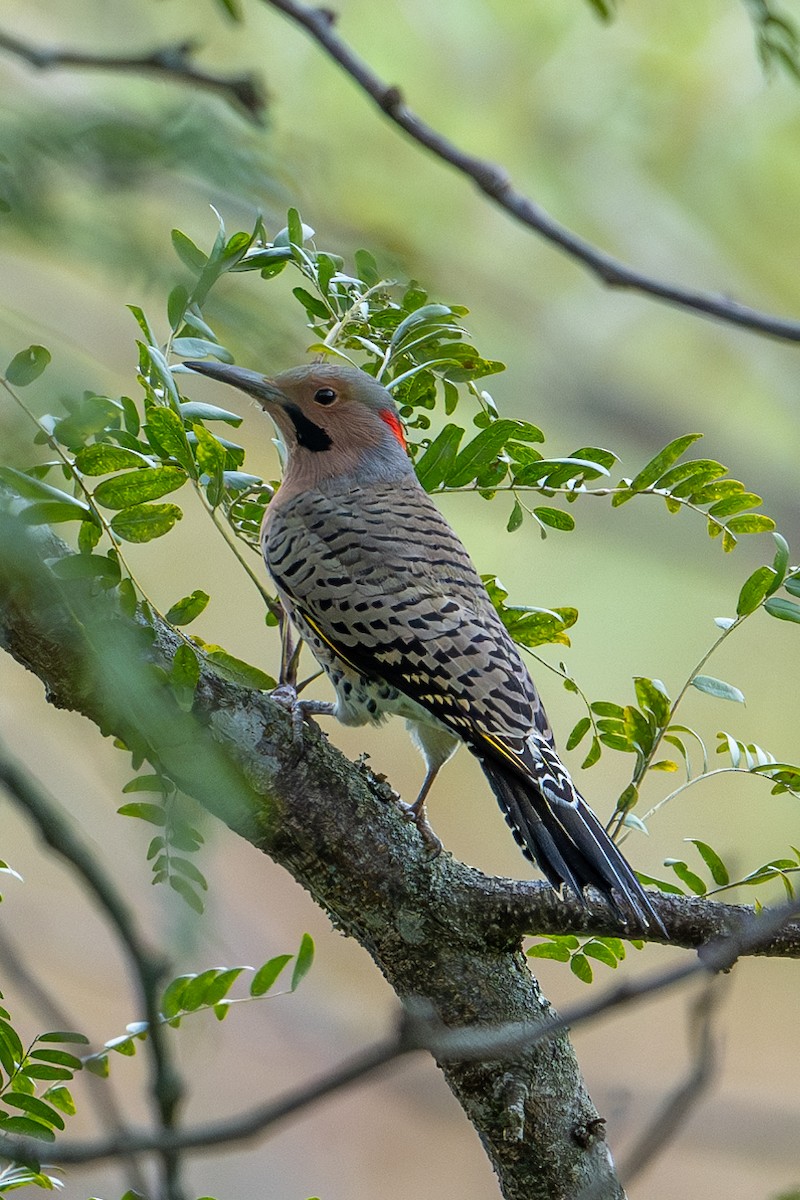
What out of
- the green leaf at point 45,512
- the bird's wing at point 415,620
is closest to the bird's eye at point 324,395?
the bird's wing at point 415,620

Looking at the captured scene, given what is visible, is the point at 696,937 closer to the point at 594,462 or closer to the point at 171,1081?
the point at 594,462

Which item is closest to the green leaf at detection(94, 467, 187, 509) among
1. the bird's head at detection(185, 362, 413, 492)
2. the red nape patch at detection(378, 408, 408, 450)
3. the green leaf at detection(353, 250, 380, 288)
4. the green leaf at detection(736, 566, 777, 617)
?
the green leaf at detection(353, 250, 380, 288)

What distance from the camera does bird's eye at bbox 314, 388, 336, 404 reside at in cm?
256

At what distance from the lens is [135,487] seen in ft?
4.71

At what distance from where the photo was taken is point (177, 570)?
3875mm

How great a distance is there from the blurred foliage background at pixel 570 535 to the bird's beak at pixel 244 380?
0.05 metres

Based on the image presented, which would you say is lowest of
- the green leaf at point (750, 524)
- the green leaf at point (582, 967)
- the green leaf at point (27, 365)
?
the green leaf at point (27, 365)

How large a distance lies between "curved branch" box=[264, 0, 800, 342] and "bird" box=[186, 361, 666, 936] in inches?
22.8

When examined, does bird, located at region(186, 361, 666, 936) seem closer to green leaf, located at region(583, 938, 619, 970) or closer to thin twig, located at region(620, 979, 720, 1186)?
green leaf, located at region(583, 938, 619, 970)

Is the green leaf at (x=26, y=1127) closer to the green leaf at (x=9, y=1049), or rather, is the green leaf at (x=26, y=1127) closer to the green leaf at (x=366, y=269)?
the green leaf at (x=9, y=1049)

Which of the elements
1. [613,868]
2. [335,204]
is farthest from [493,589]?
[335,204]

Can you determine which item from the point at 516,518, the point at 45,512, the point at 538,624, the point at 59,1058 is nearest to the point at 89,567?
the point at 45,512

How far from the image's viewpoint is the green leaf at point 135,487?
4.64ft

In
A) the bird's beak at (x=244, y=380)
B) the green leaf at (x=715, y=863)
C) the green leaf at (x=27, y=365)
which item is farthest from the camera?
the bird's beak at (x=244, y=380)
